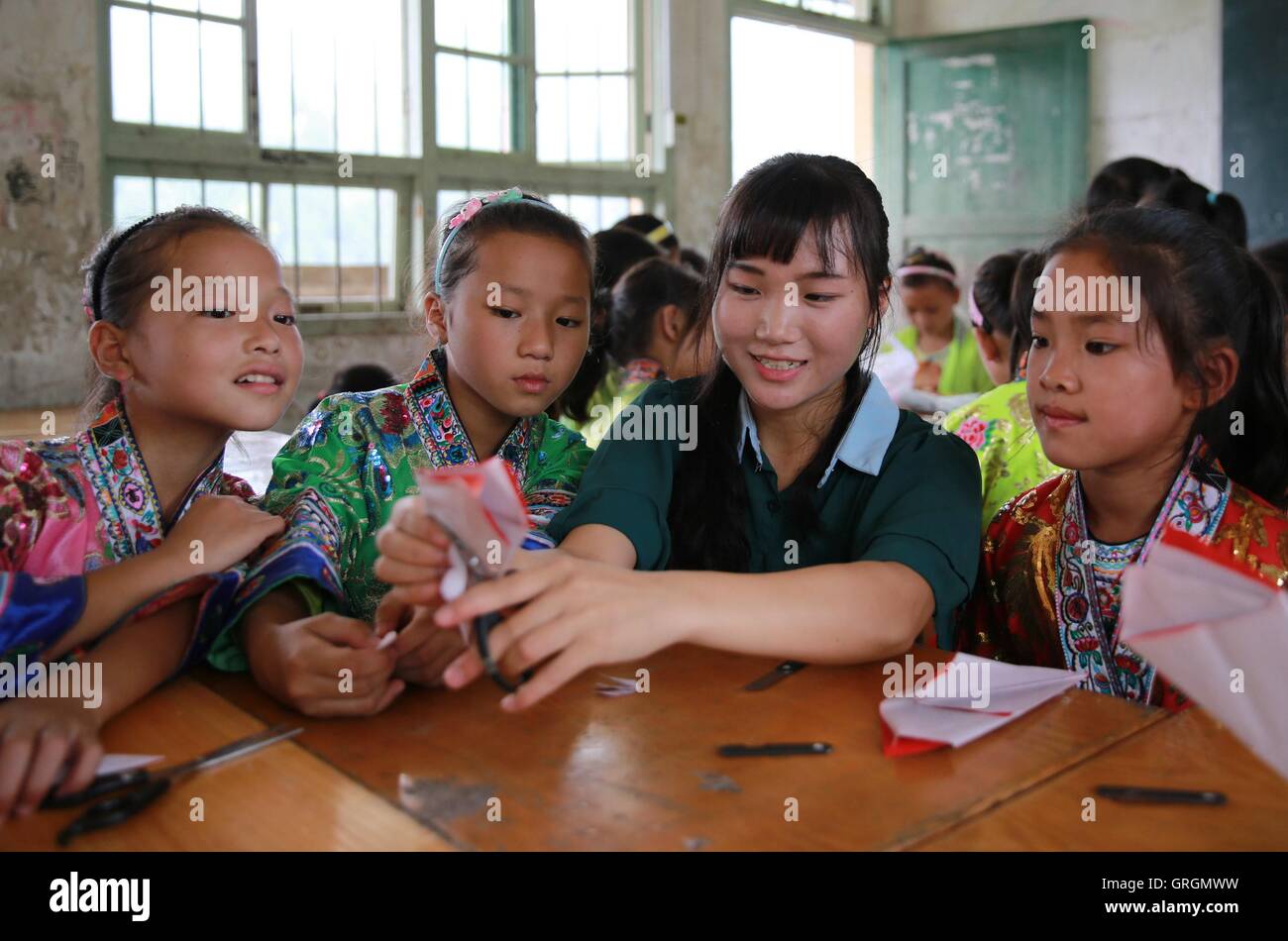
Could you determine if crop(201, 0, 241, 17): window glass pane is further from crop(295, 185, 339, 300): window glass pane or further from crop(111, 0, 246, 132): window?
crop(295, 185, 339, 300): window glass pane

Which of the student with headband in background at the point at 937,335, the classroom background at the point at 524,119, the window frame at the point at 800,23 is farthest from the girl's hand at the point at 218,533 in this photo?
the window frame at the point at 800,23

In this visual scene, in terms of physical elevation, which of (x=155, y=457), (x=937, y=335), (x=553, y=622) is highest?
(x=937, y=335)

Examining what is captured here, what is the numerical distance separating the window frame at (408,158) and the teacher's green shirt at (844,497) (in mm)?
3125

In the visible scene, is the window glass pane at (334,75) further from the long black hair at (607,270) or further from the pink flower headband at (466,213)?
the pink flower headband at (466,213)

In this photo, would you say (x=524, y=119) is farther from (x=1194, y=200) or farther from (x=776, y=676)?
(x=776, y=676)

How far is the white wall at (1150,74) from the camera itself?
675 centimetres

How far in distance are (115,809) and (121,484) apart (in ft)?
2.18

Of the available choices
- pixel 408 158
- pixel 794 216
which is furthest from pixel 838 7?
pixel 794 216

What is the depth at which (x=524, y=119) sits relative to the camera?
6.24 meters

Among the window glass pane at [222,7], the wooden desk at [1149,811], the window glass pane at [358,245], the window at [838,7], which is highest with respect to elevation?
the window at [838,7]

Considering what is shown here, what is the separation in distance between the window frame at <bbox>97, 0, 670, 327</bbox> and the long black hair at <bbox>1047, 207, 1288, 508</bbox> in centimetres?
335

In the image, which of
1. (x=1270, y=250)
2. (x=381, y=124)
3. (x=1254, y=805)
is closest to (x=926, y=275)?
(x=1270, y=250)

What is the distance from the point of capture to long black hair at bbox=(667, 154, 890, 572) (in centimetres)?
141

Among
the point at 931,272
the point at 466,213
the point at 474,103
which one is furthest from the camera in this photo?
the point at 474,103
